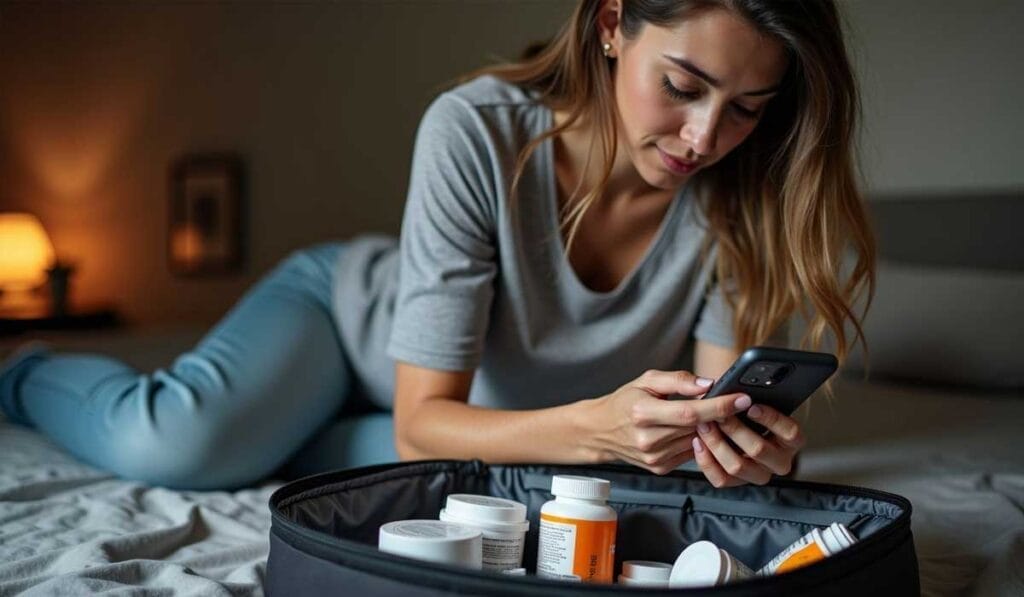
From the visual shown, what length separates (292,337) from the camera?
1.49 metres

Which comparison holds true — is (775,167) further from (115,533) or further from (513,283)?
(115,533)

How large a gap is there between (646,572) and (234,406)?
756 mm

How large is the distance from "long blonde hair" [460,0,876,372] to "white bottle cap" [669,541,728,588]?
16.1 inches

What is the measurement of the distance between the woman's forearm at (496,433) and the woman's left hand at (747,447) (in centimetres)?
14

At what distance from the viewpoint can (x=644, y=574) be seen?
860mm

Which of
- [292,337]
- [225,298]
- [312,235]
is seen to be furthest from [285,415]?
[225,298]

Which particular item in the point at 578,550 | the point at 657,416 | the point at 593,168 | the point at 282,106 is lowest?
the point at 578,550

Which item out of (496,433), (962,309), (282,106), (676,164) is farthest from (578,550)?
(282,106)

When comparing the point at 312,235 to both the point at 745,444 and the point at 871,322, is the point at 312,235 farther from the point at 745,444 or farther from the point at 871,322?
the point at 745,444

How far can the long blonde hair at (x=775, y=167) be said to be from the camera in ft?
3.39

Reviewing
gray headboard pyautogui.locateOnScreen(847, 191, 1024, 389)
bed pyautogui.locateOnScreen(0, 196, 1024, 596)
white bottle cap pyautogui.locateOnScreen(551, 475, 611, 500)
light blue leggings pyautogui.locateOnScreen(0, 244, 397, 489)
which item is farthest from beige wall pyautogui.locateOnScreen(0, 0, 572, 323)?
white bottle cap pyautogui.locateOnScreen(551, 475, 611, 500)

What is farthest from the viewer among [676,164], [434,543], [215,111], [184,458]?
[215,111]

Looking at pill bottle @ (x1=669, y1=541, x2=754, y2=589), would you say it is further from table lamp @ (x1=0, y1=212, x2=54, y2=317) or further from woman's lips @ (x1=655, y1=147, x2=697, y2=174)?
table lamp @ (x1=0, y1=212, x2=54, y2=317)

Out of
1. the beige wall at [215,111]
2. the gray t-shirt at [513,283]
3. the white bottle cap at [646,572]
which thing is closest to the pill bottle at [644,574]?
the white bottle cap at [646,572]
